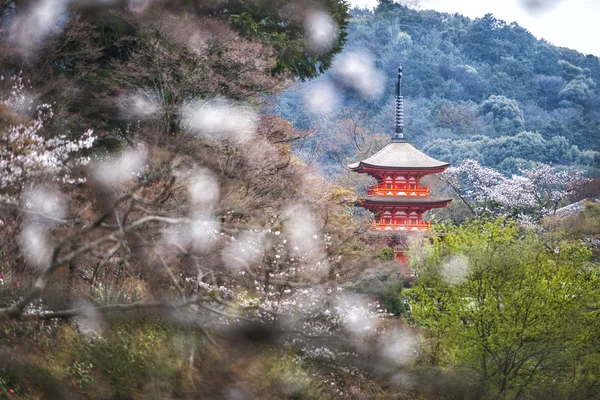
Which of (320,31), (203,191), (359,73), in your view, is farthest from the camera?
(359,73)

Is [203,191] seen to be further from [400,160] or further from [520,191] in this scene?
[520,191]

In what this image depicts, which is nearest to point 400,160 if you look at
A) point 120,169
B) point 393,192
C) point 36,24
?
point 393,192

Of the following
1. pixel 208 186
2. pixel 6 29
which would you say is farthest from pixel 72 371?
pixel 6 29

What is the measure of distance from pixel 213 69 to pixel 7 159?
19.9 feet

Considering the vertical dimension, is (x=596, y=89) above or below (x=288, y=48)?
above

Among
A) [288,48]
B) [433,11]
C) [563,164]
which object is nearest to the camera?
[288,48]

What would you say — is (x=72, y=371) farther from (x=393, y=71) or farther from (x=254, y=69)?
(x=393, y=71)

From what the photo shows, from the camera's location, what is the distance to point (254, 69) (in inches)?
657

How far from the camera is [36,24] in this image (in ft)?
48.0

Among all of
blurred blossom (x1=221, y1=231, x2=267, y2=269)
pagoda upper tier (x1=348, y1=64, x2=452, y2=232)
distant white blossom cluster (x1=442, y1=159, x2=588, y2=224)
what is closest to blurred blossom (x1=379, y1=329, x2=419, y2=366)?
blurred blossom (x1=221, y1=231, x2=267, y2=269)

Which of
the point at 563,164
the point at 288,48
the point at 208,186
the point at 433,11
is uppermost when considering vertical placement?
the point at 433,11

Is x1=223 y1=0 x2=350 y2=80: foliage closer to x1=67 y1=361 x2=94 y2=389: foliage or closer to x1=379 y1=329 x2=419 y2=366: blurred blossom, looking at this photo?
x1=379 y1=329 x2=419 y2=366: blurred blossom

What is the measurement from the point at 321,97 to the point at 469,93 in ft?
50.6

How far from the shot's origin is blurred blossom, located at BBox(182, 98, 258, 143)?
1591 cm
